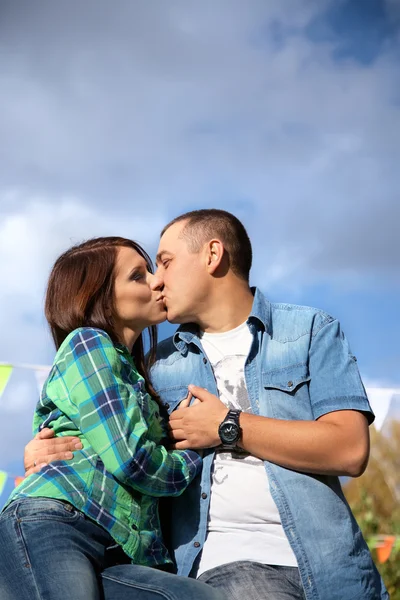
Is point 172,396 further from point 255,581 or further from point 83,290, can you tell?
point 255,581

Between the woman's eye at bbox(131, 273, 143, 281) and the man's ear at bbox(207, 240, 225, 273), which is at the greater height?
the man's ear at bbox(207, 240, 225, 273)

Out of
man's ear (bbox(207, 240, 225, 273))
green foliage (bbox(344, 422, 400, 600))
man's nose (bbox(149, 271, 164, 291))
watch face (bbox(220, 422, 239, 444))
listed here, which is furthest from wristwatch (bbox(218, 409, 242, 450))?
green foliage (bbox(344, 422, 400, 600))

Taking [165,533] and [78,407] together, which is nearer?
[78,407]

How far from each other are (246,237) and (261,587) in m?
1.57

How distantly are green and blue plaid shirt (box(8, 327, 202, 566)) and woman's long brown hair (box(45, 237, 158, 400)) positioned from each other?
143 mm

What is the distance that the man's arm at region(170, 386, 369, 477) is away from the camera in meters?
2.86

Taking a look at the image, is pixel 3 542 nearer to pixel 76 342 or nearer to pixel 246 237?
pixel 76 342

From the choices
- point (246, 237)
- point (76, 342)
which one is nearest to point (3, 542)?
point (76, 342)

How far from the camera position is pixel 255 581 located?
275cm

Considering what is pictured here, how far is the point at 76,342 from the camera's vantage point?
9.00 feet

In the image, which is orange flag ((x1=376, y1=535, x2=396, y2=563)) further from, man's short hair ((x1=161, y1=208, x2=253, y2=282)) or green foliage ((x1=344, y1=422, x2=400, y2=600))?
man's short hair ((x1=161, y1=208, x2=253, y2=282))

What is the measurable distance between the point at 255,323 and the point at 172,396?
456 mm

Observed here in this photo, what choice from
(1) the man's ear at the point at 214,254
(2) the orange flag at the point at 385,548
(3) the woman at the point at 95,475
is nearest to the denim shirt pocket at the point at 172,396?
(3) the woman at the point at 95,475

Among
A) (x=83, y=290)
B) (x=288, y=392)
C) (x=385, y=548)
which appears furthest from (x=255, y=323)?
(x=385, y=548)
